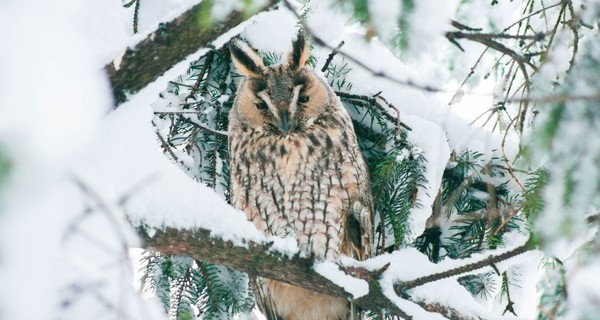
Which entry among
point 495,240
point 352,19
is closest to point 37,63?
point 352,19

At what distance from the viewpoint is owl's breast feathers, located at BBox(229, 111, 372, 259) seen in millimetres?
2594

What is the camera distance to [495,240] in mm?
2334

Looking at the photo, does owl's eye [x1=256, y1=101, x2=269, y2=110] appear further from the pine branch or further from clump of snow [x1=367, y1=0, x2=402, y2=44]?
clump of snow [x1=367, y1=0, x2=402, y2=44]

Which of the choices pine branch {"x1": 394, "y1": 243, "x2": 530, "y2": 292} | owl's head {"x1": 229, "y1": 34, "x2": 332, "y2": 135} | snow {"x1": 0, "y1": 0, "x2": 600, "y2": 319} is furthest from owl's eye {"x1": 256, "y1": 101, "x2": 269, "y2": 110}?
pine branch {"x1": 394, "y1": 243, "x2": 530, "y2": 292}

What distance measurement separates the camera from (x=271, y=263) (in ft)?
6.33

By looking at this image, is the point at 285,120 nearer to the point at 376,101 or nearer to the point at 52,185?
the point at 376,101

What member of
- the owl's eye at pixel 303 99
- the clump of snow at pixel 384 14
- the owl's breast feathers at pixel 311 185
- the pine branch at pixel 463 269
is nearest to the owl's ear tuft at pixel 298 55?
the owl's eye at pixel 303 99

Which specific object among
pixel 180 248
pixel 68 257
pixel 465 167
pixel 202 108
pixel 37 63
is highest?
pixel 202 108

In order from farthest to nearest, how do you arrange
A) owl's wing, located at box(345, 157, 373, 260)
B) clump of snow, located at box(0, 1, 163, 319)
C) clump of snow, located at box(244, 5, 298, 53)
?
1. clump of snow, located at box(244, 5, 298, 53)
2. owl's wing, located at box(345, 157, 373, 260)
3. clump of snow, located at box(0, 1, 163, 319)

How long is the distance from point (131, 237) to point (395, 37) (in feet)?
2.24

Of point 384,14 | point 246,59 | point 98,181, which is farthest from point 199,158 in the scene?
point 384,14

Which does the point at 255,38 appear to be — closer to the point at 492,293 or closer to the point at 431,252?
the point at 431,252

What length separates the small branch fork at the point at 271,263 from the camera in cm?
170

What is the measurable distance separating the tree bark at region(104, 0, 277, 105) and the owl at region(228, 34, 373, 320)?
110 centimetres
